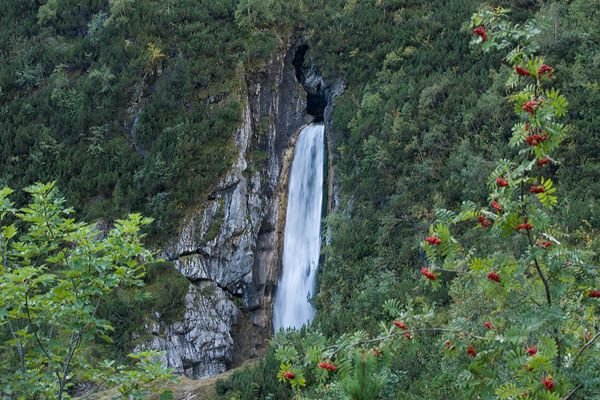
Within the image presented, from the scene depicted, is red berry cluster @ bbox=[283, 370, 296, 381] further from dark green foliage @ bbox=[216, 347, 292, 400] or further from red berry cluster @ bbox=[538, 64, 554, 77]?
dark green foliage @ bbox=[216, 347, 292, 400]

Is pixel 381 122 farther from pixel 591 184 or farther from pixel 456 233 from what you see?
pixel 591 184

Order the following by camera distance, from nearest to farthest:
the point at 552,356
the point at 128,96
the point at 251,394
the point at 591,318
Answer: the point at 552,356 < the point at 591,318 < the point at 251,394 < the point at 128,96

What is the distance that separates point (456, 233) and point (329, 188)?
8314mm

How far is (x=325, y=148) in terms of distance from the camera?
28516mm

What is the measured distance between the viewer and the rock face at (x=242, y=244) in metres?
24.4

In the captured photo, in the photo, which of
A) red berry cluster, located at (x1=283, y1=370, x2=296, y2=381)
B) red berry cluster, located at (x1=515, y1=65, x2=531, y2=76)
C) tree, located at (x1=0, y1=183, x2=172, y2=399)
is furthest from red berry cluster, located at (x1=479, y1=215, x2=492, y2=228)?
tree, located at (x1=0, y1=183, x2=172, y2=399)

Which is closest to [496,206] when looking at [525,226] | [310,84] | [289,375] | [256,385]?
[525,226]

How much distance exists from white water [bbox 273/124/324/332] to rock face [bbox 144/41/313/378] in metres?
0.44

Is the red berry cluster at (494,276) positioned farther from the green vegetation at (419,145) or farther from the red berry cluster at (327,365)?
the green vegetation at (419,145)

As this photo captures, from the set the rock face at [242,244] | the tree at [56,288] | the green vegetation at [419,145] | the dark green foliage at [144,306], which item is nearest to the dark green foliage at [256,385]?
the green vegetation at [419,145]

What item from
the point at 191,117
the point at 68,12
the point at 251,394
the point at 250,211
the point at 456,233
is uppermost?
the point at 68,12

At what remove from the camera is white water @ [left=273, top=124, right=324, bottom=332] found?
2634cm

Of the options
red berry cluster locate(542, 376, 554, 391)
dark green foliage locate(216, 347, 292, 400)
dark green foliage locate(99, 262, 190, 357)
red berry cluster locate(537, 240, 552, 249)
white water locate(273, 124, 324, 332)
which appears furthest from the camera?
white water locate(273, 124, 324, 332)

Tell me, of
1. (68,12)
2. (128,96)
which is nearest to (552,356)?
(128,96)
